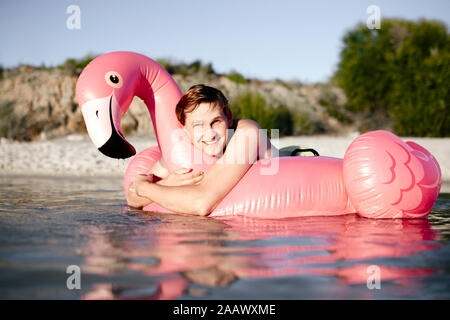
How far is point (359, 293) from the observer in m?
1.89

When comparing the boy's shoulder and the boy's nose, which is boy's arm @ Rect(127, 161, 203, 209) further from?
the boy's shoulder

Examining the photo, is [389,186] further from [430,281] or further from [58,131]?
[58,131]

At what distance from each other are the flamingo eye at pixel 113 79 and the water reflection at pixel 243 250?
1.09 meters

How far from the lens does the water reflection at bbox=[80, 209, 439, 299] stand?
207 cm

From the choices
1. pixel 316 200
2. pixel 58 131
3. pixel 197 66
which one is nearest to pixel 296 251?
pixel 316 200

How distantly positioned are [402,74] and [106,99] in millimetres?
14484

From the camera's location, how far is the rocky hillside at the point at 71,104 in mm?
16125

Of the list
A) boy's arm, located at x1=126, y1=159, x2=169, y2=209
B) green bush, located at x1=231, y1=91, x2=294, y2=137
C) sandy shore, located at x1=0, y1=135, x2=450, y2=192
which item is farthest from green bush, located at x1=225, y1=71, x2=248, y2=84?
boy's arm, located at x1=126, y1=159, x2=169, y2=209

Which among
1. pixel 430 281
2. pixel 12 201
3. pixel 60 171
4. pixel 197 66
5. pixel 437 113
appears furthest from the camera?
pixel 197 66

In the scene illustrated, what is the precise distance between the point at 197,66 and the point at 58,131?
7.52 meters

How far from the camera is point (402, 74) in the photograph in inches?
625

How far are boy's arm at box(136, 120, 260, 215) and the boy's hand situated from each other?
0.11 metres

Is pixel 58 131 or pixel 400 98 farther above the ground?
pixel 400 98

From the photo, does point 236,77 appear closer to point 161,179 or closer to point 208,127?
point 161,179
